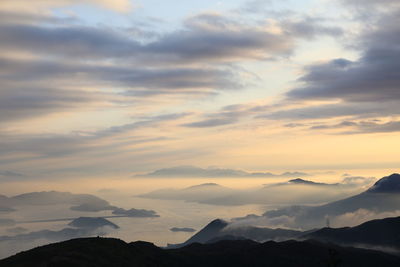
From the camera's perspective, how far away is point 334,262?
170m

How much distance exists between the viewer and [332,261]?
16938 cm

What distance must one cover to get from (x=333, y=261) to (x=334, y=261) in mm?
557

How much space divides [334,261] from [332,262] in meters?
0.76

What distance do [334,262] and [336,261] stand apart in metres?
1.22

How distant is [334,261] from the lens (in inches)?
6683

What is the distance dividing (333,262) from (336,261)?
4.75 ft

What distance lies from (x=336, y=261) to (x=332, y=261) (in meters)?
2.01

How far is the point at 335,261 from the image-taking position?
6698 inches

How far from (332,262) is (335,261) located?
984 millimetres

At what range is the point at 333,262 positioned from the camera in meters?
170

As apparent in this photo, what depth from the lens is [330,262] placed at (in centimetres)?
17075

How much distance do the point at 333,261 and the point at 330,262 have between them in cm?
163

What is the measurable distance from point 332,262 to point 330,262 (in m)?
0.80
